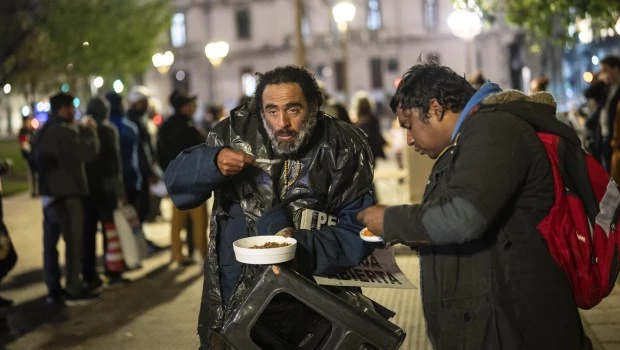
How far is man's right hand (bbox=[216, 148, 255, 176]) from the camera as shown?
3.28 m

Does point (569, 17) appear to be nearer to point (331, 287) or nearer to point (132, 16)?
point (331, 287)

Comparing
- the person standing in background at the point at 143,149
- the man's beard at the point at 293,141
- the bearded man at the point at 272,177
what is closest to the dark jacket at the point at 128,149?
the person standing in background at the point at 143,149

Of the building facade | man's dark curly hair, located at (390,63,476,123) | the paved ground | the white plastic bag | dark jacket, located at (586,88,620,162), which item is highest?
the building facade

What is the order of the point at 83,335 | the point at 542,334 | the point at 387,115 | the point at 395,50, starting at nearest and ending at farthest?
the point at 542,334 → the point at 83,335 → the point at 387,115 → the point at 395,50

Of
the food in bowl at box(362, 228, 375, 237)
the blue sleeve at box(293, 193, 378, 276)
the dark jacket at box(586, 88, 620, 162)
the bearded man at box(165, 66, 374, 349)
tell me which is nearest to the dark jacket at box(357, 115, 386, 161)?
the dark jacket at box(586, 88, 620, 162)

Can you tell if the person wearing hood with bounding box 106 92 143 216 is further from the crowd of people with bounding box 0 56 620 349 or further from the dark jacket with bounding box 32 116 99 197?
the crowd of people with bounding box 0 56 620 349

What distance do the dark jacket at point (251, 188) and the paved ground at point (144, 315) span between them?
2.82 m

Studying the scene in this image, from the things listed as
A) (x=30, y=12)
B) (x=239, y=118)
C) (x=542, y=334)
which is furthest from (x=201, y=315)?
(x=30, y=12)

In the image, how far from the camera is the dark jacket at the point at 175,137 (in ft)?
30.4

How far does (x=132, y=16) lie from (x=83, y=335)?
104ft

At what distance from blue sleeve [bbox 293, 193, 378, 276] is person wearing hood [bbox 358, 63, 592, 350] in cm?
38

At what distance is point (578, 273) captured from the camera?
283cm

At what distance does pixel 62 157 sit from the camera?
8.11m

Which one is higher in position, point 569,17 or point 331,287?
point 569,17
